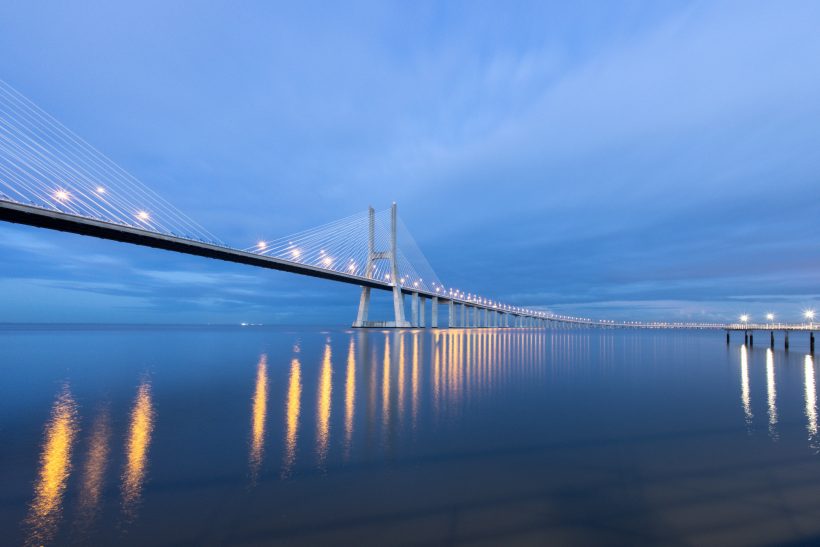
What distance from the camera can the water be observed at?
19.2 feet

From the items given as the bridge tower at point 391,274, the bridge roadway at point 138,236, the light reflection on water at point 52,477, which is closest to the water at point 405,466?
the light reflection on water at point 52,477

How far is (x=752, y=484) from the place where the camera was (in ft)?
24.5

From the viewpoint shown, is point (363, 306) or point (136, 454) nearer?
point (136, 454)

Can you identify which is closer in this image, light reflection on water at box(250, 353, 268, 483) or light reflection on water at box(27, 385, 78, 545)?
light reflection on water at box(27, 385, 78, 545)

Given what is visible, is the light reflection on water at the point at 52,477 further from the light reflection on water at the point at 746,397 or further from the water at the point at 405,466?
the light reflection on water at the point at 746,397

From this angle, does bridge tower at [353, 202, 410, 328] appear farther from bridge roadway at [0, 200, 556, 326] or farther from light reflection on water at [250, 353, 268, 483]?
light reflection on water at [250, 353, 268, 483]

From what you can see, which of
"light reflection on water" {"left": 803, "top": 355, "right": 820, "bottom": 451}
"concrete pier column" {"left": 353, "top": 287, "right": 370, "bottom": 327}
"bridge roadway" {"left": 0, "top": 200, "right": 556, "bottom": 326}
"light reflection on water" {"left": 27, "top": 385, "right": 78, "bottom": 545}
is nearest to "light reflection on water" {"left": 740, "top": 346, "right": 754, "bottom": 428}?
"light reflection on water" {"left": 803, "top": 355, "right": 820, "bottom": 451}

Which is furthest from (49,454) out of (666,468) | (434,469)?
(666,468)

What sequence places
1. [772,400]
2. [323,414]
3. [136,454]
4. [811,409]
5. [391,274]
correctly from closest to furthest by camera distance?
[136,454]
[323,414]
[811,409]
[772,400]
[391,274]

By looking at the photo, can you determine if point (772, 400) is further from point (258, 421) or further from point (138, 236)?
point (138, 236)

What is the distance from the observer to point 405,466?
838cm

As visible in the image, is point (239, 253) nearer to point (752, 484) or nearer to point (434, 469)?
point (434, 469)

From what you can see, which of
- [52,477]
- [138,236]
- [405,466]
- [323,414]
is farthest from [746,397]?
[138,236]

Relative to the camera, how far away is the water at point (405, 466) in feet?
19.2
